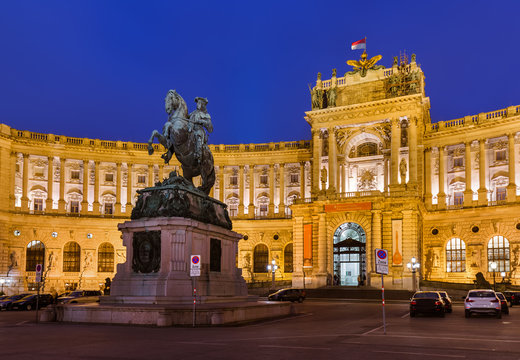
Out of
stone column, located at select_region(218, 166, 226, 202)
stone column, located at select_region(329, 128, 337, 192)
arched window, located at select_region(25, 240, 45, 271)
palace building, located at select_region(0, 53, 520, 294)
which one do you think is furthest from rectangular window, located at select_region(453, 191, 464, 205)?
arched window, located at select_region(25, 240, 45, 271)

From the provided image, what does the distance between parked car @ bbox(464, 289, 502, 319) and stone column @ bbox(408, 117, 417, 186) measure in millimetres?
32351

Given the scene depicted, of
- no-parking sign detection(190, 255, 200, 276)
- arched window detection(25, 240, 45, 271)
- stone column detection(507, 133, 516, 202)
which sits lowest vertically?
arched window detection(25, 240, 45, 271)

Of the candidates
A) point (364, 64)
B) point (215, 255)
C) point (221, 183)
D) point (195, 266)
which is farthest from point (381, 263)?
point (221, 183)

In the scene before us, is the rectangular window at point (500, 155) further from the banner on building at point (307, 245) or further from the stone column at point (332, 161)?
the banner on building at point (307, 245)

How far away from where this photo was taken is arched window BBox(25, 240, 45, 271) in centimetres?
6638

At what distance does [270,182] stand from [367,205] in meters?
16.5

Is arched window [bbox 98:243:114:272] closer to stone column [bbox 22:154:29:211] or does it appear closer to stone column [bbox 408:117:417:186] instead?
stone column [bbox 22:154:29:211]

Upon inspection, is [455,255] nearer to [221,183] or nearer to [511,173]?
[511,173]

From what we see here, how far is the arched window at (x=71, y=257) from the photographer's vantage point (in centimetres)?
6838

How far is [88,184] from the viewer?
71.4 meters

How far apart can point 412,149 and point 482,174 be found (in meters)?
8.06

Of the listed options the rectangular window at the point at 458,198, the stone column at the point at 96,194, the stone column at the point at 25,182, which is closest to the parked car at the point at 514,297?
the rectangular window at the point at 458,198

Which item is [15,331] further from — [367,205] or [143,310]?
[367,205]

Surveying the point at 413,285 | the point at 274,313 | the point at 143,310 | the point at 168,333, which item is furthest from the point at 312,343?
the point at 413,285
